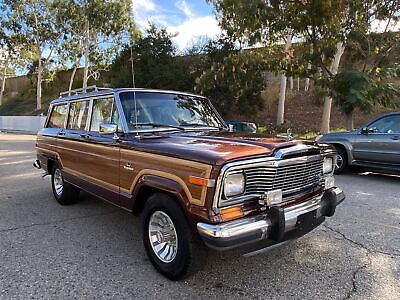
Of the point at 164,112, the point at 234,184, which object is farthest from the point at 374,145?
the point at 234,184

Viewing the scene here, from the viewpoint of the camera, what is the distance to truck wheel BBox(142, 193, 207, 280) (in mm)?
3203

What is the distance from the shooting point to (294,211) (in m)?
3.35

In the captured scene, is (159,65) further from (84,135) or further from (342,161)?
(84,135)

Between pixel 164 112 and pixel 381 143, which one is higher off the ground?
pixel 164 112

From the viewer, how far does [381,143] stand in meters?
8.49

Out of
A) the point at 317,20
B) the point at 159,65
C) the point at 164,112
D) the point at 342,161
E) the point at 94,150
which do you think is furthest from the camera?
the point at 159,65

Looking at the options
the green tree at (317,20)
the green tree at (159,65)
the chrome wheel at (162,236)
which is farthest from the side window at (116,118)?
the green tree at (159,65)

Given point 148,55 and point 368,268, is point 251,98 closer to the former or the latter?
point 148,55

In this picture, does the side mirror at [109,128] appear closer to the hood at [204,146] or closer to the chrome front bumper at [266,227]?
the hood at [204,146]

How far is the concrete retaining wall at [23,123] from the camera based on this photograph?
1179 inches

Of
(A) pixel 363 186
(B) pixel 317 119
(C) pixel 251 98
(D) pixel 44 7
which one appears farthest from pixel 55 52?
(A) pixel 363 186

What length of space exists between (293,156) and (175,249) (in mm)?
1446

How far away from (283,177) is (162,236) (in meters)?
1.34

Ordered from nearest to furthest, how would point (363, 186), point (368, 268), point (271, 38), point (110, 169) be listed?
point (368, 268)
point (110, 169)
point (363, 186)
point (271, 38)
